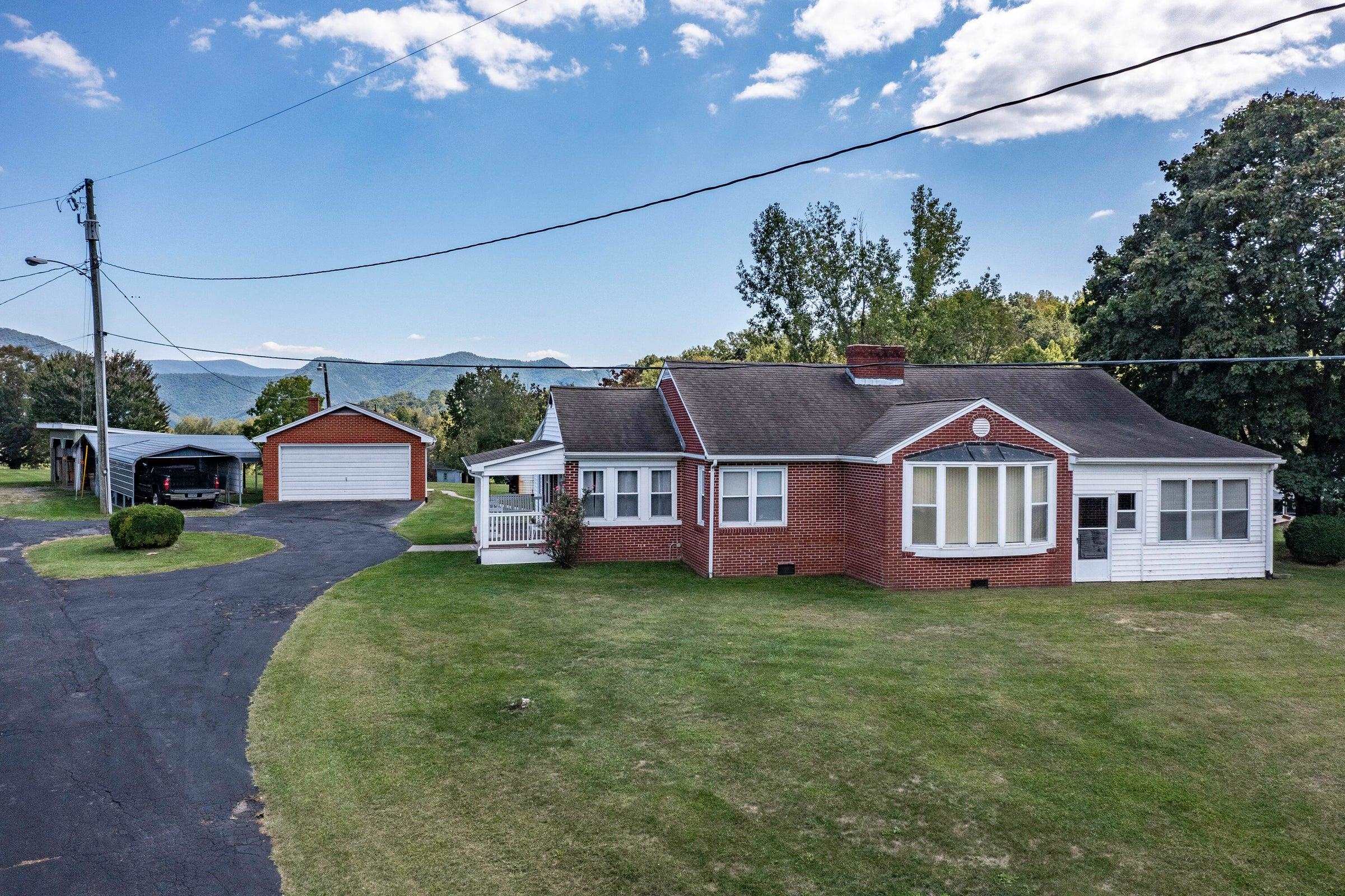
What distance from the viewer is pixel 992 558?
16844 millimetres

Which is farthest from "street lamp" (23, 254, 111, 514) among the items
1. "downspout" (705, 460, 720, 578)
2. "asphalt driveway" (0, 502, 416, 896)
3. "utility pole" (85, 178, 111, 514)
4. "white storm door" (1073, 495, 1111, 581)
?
"white storm door" (1073, 495, 1111, 581)

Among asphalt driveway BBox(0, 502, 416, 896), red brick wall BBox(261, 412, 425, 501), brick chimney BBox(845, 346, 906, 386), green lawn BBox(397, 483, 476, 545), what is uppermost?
brick chimney BBox(845, 346, 906, 386)

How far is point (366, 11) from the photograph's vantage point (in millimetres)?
16141

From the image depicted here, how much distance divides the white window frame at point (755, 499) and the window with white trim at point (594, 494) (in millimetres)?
3219

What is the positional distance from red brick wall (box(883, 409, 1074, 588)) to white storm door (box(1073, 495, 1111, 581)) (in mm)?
287

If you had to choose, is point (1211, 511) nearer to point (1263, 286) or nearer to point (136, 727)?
point (1263, 286)

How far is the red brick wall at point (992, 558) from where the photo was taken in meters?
16.5

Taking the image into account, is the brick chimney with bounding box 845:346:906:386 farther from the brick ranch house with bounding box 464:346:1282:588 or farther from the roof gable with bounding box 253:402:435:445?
the roof gable with bounding box 253:402:435:445

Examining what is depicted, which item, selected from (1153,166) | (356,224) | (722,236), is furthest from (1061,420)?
(722,236)

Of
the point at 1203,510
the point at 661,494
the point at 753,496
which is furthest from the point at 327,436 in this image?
the point at 1203,510

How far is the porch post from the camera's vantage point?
19.0m

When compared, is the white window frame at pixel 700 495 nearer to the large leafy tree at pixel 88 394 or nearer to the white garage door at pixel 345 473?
the white garage door at pixel 345 473

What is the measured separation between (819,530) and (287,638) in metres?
11.3

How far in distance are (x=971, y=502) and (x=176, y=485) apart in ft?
95.4
